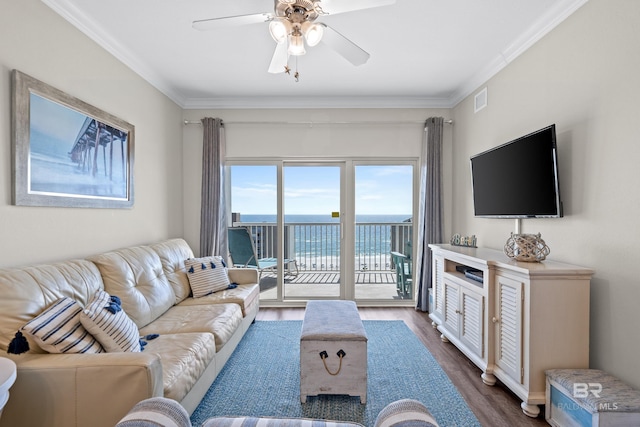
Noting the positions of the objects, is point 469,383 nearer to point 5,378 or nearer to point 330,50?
point 5,378

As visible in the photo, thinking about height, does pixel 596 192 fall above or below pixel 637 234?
above

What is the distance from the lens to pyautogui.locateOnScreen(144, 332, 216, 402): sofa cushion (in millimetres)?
1611

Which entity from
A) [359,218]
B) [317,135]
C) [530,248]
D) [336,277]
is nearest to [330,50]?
[317,135]

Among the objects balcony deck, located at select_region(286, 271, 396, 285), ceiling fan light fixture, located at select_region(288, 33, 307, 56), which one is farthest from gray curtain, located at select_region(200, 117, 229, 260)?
ceiling fan light fixture, located at select_region(288, 33, 307, 56)

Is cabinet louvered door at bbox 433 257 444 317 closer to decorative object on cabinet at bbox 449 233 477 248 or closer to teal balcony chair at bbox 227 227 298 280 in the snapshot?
decorative object on cabinet at bbox 449 233 477 248

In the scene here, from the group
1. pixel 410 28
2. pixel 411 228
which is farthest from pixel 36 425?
pixel 411 228

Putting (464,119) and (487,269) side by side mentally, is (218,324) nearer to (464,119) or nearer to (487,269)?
(487,269)

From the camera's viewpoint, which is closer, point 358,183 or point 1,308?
point 1,308

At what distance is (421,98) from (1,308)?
4.23 m

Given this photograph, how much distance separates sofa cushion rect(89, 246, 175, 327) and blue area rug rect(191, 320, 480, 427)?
28.4 inches

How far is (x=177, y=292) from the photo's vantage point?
2902 millimetres

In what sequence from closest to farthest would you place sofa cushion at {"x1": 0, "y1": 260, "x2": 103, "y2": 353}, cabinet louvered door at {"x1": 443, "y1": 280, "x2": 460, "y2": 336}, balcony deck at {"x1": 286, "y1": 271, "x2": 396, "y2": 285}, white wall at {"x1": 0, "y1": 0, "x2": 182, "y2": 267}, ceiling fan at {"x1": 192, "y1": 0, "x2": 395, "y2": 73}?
sofa cushion at {"x1": 0, "y1": 260, "x2": 103, "y2": 353}
ceiling fan at {"x1": 192, "y1": 0, "x2": 395, "y2": 73}
white wall at {"x1": 0, "y1": 0, "x2": 182, "y2": 267}
cabinet louvered door at {"x1": 443, "y1": 280, "x2": 460, "y2": 336}
balcony deck at {"x1": 286, "y1": 271, "x2": 396, "y2": 285}

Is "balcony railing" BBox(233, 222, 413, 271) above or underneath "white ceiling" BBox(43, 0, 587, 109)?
underneath

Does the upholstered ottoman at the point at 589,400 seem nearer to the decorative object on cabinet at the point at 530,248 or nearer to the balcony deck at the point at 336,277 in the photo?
the decorative object on cabinet at the point at 530,248
